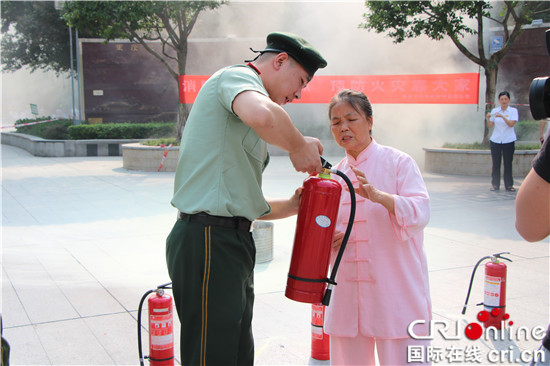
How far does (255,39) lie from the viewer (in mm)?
20516

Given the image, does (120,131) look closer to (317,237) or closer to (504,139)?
(504,139)

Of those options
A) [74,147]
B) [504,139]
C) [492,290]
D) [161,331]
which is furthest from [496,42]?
[161,331]

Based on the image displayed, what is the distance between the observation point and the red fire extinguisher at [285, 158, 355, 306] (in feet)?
6.61

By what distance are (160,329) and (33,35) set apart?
1032 inches

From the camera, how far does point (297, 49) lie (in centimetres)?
191

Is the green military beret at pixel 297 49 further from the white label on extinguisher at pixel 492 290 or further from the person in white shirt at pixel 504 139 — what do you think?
the person in white shirt at pixel 504 139

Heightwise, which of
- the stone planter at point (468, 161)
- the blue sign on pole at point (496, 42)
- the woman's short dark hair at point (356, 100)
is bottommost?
the stone planter at point (468, 161)

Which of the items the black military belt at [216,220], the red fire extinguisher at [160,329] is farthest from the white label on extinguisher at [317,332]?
the black military belt at [216,220]

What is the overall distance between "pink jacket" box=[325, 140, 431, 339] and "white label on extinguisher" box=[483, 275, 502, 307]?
1.33 m

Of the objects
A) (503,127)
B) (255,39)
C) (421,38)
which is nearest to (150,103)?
(255,39)

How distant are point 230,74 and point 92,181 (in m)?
10.2

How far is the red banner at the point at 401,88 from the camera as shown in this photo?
12.7m

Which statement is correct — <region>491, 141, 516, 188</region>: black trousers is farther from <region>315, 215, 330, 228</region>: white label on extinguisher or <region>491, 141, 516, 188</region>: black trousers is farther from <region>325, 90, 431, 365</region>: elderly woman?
<region>315, 215, 330, 228</region>: white label on extinguisher

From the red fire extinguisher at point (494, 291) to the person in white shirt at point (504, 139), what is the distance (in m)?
6.49
